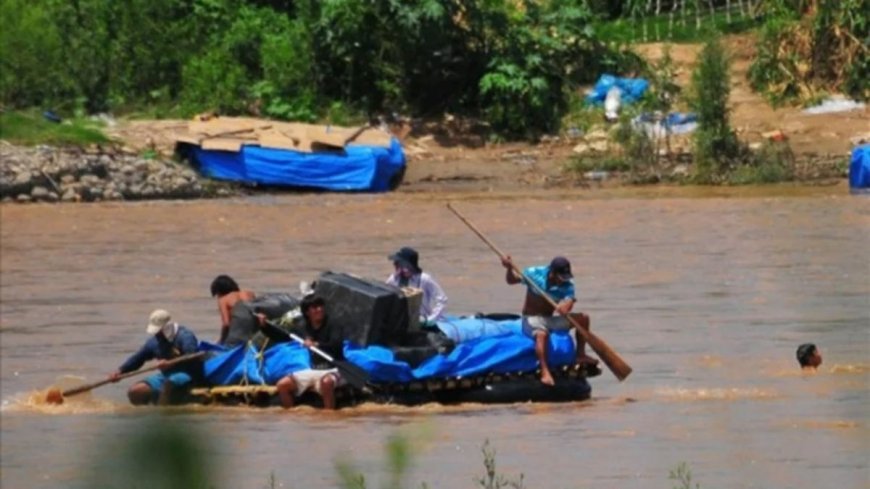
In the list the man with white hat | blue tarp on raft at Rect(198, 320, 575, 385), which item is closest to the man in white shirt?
blue tarp on raft at Rect(198, 320, 575, 385)

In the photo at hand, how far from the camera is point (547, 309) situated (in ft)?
37.7

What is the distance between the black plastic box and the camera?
1107 centimetres

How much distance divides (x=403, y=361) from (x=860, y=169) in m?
16.6

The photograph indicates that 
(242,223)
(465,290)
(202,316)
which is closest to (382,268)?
(465,290)

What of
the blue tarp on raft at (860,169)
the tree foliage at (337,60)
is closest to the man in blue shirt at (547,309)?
the blue tarp on raft at (860,169)

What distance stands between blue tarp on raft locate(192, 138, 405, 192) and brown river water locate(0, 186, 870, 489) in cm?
58

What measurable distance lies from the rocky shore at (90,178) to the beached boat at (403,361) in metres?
17.3

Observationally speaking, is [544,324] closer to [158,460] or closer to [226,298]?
[226,298]

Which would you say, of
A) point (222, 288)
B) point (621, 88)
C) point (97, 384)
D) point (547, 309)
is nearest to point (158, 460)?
point (547, 309)

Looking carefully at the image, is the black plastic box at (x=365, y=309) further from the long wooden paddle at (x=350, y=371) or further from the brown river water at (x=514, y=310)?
the brown river water at (x=514, y=310)

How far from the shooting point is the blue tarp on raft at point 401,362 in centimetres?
1106

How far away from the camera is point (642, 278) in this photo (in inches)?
718

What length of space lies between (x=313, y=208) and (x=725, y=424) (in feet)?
53.3

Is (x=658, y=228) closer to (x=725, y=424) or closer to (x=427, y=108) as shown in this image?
(x=427, y=108)
